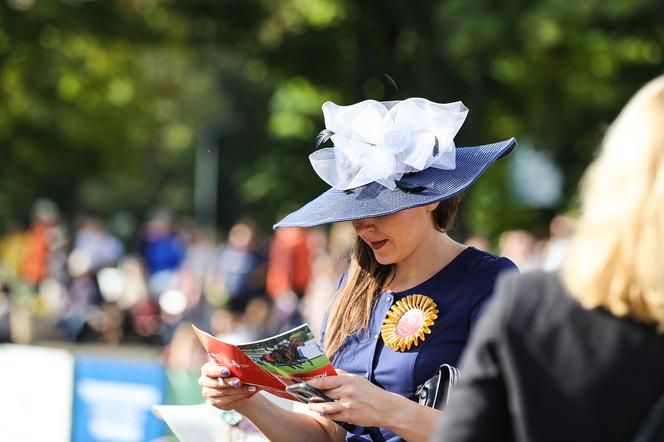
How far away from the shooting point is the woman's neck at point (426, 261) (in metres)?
3.04

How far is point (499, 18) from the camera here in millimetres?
12875

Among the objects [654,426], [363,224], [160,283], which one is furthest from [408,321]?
[160,283]

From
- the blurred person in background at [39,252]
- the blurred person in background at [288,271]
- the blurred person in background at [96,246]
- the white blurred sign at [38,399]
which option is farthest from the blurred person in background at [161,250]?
the white blurred sign at [38,399]

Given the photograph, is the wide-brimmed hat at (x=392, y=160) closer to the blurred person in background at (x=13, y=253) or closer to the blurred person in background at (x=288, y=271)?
the blurred person in background at (x=288, y=271)

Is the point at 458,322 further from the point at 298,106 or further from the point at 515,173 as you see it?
the point at 298,106

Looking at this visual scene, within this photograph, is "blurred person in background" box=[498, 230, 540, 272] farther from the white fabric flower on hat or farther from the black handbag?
the black handbag

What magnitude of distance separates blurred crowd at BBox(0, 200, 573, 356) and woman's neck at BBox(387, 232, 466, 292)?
885 cm

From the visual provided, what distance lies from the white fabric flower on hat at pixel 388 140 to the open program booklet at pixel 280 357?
52 centimetres

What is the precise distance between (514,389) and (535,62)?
16.6 m

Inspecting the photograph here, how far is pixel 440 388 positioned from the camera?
2771 millimetres

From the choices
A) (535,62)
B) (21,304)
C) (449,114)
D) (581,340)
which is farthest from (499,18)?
(581,340)

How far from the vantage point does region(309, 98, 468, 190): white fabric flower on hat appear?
303 centimetres

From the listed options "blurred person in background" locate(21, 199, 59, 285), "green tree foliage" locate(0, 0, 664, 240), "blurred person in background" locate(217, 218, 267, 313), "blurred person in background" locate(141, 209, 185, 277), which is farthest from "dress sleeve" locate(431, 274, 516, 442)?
"blurred person in background" locate(21, 199, 59, 285)

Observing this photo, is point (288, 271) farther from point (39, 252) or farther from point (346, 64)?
point (39, 252)
